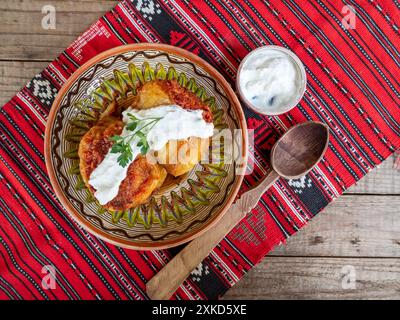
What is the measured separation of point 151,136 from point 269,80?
573mm

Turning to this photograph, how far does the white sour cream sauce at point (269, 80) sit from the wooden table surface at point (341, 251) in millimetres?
543

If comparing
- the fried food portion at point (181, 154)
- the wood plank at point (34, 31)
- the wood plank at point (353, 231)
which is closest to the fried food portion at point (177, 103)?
the fried food portion at point (181, 154)

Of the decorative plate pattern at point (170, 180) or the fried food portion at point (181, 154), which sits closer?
the fried food portion at point (181, 154)

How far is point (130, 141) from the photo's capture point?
1567 mm

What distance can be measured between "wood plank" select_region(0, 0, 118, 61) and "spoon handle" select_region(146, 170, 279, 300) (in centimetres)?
101

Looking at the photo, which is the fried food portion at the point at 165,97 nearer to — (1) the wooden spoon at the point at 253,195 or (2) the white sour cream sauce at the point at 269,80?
(2) the white sour cream sauce at the point at 269,80

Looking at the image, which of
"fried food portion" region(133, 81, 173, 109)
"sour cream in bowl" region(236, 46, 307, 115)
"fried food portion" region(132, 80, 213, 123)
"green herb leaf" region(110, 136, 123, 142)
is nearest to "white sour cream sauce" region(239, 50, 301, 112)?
"sour cream in bowl" region(236, 46, 307, 115)

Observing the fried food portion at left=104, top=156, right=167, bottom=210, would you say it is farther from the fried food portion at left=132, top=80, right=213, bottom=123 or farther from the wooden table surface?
the wooden table surface

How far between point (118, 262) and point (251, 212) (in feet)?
2.01

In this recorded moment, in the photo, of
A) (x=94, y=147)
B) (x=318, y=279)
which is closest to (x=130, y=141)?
(x=94, y=147)

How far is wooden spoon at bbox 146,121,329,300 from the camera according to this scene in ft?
5.96

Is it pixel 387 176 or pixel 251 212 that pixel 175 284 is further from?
pixel 387 176

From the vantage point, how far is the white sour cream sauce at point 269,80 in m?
1.82
